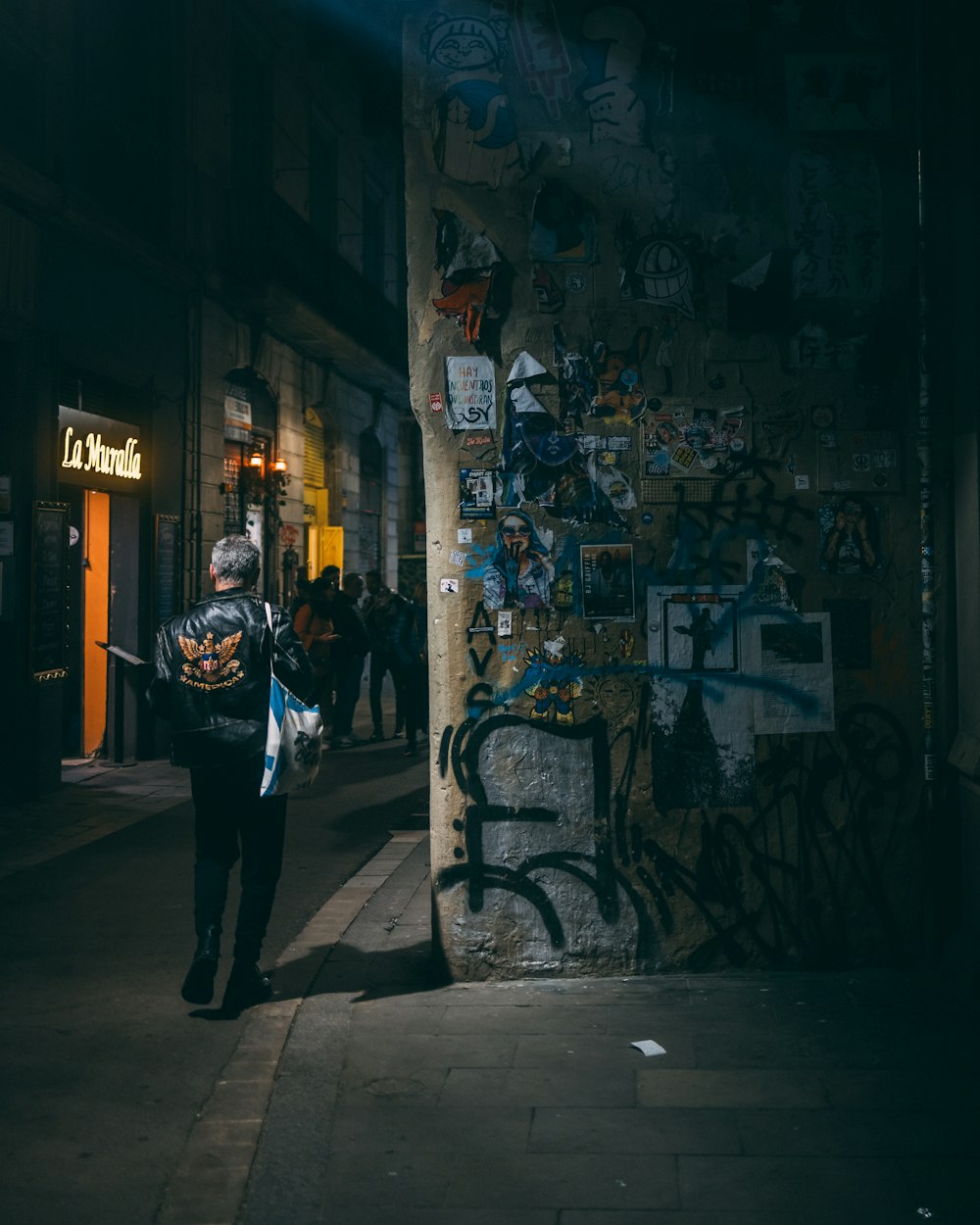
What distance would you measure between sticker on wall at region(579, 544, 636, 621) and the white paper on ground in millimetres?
1599

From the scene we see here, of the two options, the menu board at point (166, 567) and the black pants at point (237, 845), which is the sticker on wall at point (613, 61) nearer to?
the black pants at point (237, 845)

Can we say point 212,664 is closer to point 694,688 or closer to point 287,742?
point 287,742

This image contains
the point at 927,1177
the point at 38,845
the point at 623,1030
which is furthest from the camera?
the point at 38,845

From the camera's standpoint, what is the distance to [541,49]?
520cm

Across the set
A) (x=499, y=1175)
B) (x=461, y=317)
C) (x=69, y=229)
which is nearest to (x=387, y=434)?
(x=69, y=229)

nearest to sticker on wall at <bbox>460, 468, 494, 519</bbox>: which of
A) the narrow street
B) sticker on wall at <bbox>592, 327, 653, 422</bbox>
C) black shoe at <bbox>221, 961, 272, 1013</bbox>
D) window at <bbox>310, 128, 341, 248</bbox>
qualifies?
sticker on wall at <bbox>592, 327, 653, 422</bbox>

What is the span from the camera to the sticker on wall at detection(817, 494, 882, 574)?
525cm

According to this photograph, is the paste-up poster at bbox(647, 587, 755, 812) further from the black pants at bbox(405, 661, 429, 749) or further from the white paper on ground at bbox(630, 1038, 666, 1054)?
the black pants at bbox(405, 661, 429, 749)

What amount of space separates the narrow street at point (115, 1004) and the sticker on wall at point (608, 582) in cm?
207

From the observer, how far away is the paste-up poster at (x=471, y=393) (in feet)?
17.3

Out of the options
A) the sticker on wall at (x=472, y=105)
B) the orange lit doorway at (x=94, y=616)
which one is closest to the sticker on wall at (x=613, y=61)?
the sticker on wall at (x=472, y=105)

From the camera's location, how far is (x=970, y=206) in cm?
504

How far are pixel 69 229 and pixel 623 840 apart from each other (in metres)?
8.09

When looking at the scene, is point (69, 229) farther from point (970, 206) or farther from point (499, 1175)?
point (499, 1175)
